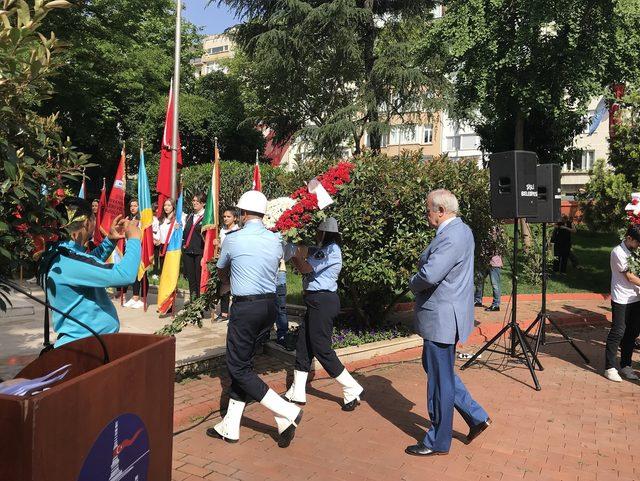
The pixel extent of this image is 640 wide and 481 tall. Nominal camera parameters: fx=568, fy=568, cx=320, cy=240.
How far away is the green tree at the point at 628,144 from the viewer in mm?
13250

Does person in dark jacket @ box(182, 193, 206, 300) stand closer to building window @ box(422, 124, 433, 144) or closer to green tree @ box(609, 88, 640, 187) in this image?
green tree @ box(609, 88, 640, 187)

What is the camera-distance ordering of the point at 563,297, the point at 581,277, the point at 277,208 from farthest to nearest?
the point at 581,277 → the point at 563,297 → the point at 277,208

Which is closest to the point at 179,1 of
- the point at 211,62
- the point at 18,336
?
the point at 18,336

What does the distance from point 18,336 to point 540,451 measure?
7033mm

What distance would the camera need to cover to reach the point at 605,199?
14.3 metres

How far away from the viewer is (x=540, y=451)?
15.6ft

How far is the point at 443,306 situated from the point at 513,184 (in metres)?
3.35

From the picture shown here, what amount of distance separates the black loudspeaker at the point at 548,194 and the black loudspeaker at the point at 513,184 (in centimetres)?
105

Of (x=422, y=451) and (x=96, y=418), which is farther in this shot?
(x=422, y=451)

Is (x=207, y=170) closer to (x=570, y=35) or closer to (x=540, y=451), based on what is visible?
(x=570, y=35)

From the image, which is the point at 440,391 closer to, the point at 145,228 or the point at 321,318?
the point at 321,318

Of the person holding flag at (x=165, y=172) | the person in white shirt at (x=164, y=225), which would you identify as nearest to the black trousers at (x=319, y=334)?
the person in white shirt at (x=164, y=225)

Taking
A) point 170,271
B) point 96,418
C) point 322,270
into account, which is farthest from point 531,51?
point 96,418

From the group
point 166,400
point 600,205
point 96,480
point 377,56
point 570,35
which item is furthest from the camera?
point 377,56
